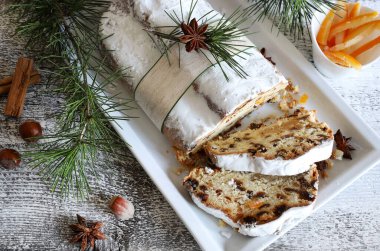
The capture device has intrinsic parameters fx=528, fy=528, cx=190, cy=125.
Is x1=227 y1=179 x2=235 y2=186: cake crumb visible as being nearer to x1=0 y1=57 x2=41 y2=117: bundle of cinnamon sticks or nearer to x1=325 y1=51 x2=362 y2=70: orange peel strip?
x1=325 y1=51 x2=362 y2=70: orange peel strip

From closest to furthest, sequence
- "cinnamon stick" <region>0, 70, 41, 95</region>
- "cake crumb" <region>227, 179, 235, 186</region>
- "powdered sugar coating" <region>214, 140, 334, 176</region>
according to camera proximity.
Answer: "powdered sugar coating" <region>214, 140, 334, 176</region> < "cake crumb" <region>227, 179, 235, 186</region> < "cinnamon stick" <region>0, 70, 41, 95</region>

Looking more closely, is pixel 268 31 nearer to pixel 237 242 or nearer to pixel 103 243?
pixel 237 242

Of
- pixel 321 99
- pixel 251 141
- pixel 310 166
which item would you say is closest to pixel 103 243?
pixel 251 141

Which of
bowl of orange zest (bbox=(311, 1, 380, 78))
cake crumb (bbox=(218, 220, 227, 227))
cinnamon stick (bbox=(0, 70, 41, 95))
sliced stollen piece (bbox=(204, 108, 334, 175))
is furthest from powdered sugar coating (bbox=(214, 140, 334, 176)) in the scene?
cinnamon stick (bbox=(0, 70, 41, 95))

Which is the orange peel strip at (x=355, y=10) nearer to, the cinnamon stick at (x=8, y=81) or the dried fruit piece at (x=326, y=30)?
the dried fruit piece at (x=326, y=30)

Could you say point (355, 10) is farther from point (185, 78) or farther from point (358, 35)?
point (185, 78)

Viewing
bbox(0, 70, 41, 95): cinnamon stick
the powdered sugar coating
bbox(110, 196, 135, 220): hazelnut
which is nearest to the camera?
the powdered sugar coating

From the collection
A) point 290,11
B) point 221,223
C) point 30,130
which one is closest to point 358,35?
point 290,11
